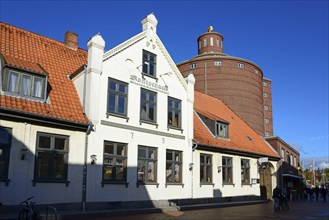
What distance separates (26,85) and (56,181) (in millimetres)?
4549

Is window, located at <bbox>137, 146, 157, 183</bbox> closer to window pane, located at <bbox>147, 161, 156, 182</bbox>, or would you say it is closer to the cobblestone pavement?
window pane, located at <bbox>147, 161, 156, 182</bbox>

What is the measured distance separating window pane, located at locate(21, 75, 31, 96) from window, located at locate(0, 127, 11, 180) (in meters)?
2.04

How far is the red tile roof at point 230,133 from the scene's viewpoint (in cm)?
2478

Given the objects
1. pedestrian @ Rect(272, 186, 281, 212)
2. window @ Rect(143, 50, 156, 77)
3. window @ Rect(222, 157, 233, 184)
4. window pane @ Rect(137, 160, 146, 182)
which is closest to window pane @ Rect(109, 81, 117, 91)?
window @ Rect(143, 50, 156, 77)

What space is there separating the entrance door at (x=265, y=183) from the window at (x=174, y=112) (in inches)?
447

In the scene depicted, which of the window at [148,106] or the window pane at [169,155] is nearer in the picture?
the window at [148,106]

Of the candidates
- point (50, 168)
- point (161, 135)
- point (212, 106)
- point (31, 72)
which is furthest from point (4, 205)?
point (212, 106)

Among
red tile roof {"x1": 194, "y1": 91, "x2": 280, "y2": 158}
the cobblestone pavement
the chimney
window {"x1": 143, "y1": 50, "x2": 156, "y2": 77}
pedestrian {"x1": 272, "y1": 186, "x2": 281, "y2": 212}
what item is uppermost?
the chimney

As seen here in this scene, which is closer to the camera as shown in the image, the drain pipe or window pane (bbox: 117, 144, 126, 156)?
the drain pipe

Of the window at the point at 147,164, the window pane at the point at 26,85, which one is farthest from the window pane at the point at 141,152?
the window pane at the point at 26,85

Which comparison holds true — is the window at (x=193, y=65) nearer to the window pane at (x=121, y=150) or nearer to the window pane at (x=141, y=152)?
the window pane at (x=141, y=152)

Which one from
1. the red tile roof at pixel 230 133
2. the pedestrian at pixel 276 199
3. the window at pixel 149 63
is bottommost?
the pedestrian at pixel 276 199

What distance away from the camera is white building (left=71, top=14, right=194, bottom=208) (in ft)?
58.2

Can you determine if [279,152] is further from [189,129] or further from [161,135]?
[161,135]
